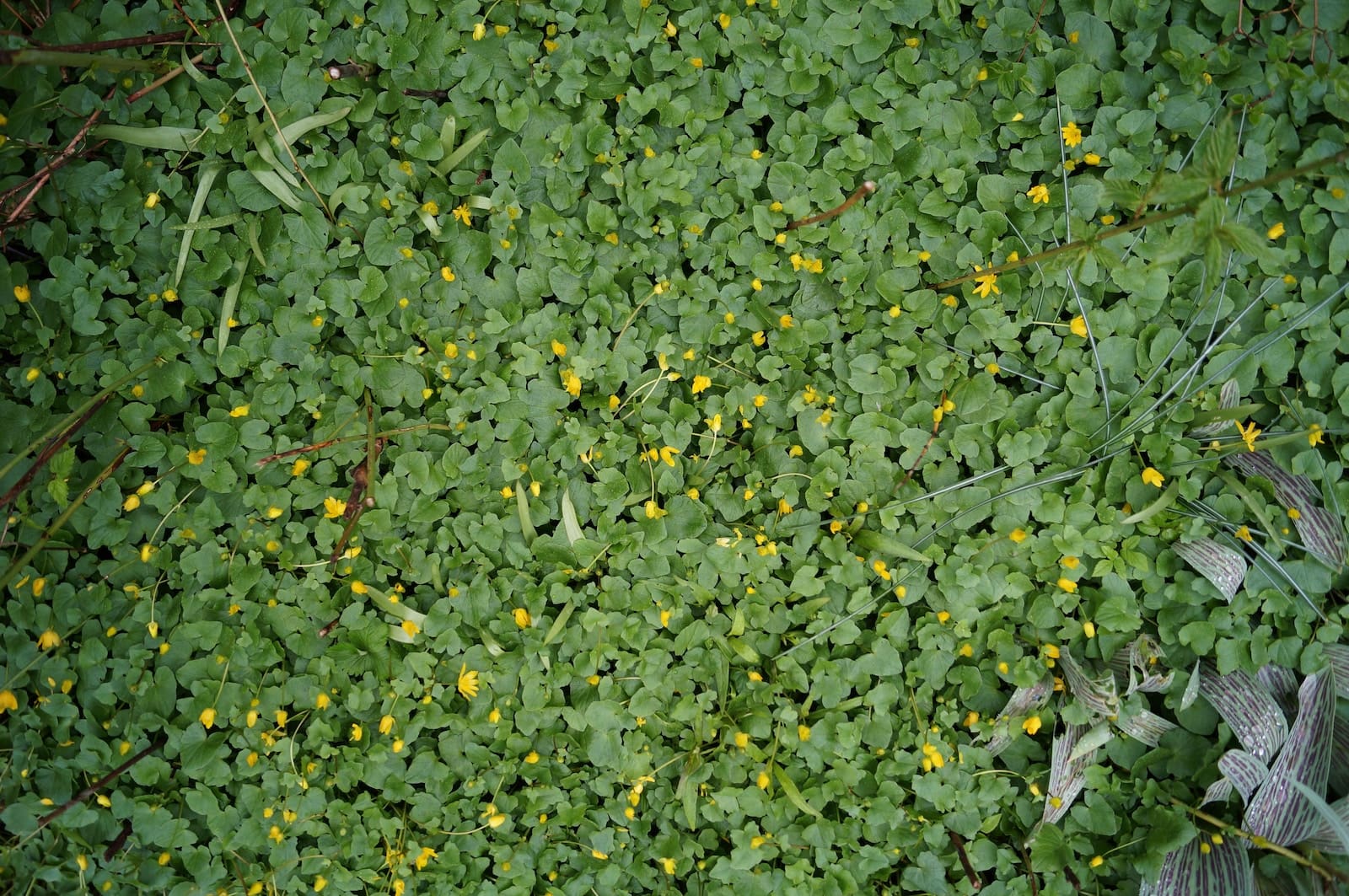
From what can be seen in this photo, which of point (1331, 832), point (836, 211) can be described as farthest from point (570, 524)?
point (1331, 832)

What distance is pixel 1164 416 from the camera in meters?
2.11

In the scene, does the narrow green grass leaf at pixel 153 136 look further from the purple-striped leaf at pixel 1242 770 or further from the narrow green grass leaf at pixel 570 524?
the purple-striped leaf at pixel 1242 770

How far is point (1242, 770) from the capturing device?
77.3 inches

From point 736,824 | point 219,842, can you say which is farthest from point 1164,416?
point 219,842

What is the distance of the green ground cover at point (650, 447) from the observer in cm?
207

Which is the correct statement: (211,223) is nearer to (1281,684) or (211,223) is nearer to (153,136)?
(153,136)

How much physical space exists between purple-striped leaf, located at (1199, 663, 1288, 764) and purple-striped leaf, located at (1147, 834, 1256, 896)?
0.23m

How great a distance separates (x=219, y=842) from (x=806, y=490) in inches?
63.6

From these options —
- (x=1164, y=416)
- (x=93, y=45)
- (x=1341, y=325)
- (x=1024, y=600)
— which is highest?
(x=93, y=45)

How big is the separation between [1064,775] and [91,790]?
2261mm

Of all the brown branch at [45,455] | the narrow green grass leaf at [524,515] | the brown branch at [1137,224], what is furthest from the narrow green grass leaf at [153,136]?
the brown branch at [1137,224]

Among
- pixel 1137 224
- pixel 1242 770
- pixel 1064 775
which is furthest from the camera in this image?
pixel 1064 775

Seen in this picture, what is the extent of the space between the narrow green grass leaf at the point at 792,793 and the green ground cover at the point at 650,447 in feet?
0.05

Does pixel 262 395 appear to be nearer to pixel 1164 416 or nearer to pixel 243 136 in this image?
pixel 243 136
